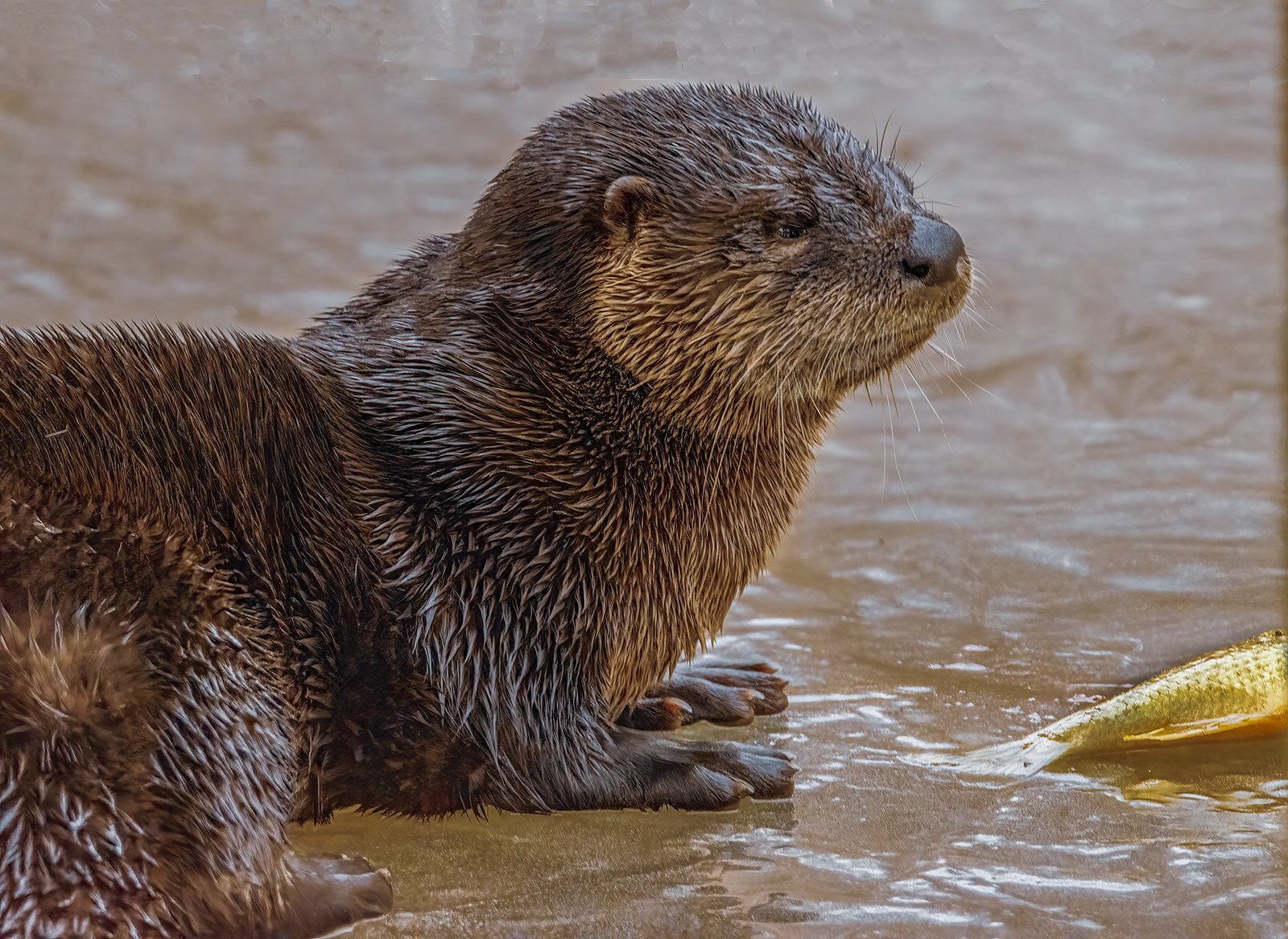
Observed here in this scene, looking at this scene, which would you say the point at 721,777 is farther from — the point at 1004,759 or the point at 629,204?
the point at 629,204

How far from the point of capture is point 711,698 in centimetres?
274

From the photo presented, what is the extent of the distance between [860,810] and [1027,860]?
0.31m

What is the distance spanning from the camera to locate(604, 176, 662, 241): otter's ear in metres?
2.26

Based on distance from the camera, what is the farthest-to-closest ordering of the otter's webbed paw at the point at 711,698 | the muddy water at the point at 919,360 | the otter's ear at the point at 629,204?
the otter's webbed paw at the point at 711,698
the otter's ear at the point at 629,204
the muddy water at the point at 919,360

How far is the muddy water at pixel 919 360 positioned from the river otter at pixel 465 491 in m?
0.22

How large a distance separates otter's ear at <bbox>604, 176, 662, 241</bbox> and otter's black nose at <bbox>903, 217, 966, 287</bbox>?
0.44 metres

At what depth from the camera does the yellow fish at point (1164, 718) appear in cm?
247

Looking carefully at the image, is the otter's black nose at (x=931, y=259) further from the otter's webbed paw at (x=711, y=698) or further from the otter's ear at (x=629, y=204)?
the otter's webbed paw at (x=711, y=698)

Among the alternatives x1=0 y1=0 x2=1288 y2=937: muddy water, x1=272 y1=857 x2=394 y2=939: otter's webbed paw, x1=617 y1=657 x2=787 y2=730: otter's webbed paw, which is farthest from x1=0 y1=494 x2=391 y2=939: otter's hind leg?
x1=617 y1=657 x2=787 y2=730: otter's webbed paw

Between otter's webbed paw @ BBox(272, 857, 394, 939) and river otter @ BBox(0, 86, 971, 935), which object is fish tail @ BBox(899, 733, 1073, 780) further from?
otter's webbed paw @ BBox(272, 857, 394, 939)

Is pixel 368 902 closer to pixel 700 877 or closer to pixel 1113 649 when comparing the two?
pixel 700 877

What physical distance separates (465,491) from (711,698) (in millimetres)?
803

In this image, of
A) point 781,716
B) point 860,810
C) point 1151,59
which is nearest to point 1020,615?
point 781,716

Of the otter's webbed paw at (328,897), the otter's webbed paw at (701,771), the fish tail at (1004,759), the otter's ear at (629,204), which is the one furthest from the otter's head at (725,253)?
the otter's webbed paw at (328,897)
